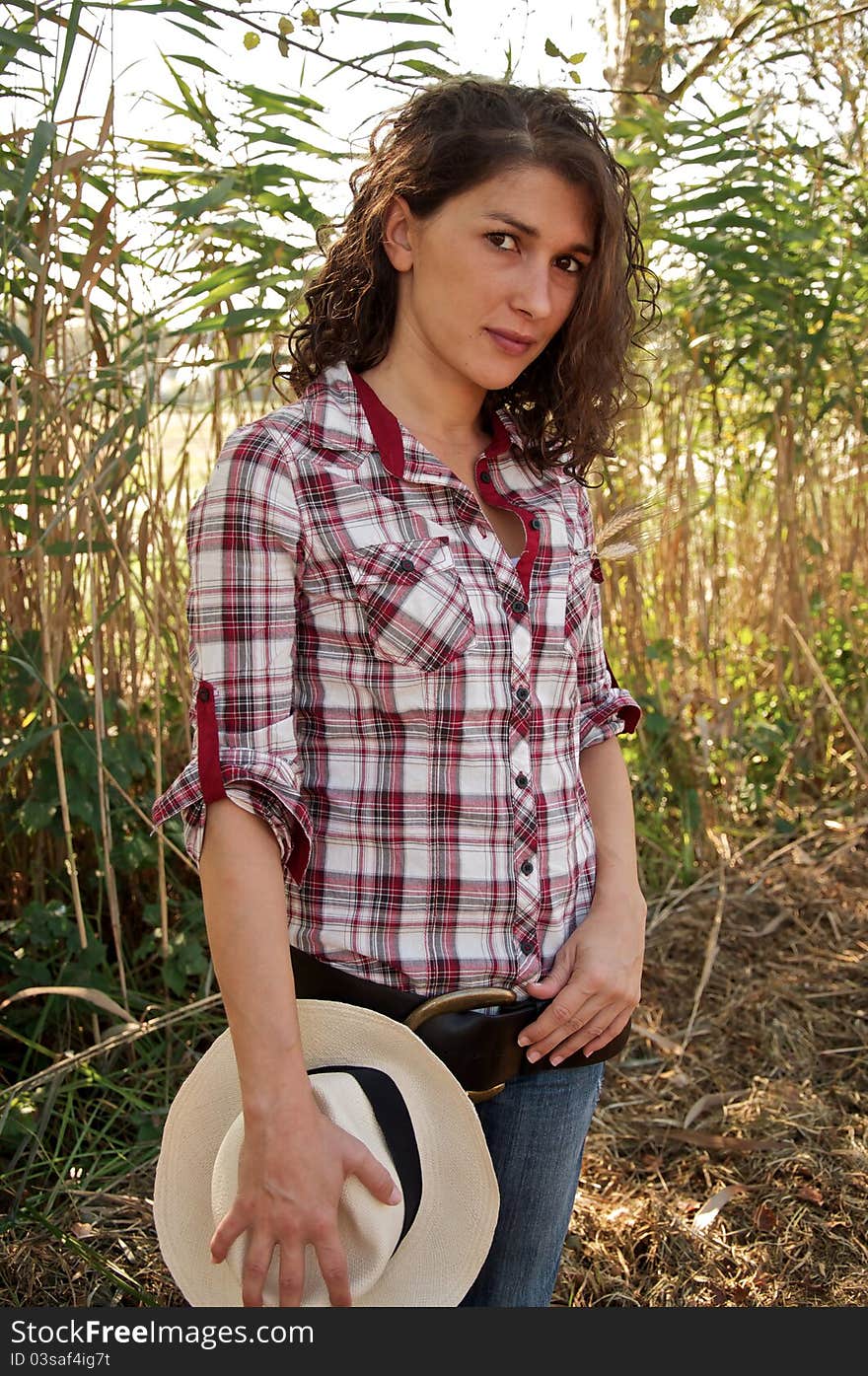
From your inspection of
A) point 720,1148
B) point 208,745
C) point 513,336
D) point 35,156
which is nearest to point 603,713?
point 513,336

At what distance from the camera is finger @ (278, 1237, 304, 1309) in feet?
3.05

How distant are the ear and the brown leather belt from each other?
0.69m

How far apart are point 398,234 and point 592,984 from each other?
2.53 feet

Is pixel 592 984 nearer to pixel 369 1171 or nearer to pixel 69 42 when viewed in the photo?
pixel 369 1171

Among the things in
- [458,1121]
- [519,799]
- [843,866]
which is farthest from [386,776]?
[843,866]

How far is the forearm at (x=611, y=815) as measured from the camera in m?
1.28

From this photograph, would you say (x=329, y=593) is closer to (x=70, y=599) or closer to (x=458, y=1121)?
(x=458, y=1121)

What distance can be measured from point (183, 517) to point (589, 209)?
1.43 metres

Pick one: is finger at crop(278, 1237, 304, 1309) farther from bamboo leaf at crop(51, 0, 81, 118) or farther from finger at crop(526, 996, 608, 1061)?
bamboo leaf at crop(51, 0, 81, 118)

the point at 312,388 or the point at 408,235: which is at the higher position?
the point at 408,235

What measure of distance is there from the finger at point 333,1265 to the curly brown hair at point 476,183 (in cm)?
79

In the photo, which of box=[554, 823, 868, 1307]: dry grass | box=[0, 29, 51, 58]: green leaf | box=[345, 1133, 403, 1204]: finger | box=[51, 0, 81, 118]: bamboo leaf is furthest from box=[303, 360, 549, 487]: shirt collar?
box=[554, 823, 868, 1307]: dry grass

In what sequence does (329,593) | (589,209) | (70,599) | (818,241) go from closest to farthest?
(329,593) < (589,209) < (70,599) < (818,241)

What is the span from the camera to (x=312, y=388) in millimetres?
1172
